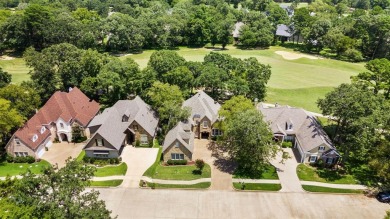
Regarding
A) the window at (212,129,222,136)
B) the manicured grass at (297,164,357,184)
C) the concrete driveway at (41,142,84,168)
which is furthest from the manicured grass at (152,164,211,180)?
the concrete driveway at (41,142,84,168)

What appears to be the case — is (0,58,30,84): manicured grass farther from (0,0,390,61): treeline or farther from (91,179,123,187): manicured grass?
(91,179,123,187): manicured grass

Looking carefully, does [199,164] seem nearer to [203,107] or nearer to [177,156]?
[177,156]

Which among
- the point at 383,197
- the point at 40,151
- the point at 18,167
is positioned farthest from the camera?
the point at 40,151

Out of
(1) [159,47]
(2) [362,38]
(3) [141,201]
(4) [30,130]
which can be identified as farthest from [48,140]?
(2) [362,38]

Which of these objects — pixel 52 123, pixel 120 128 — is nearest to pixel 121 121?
pixel 120 128

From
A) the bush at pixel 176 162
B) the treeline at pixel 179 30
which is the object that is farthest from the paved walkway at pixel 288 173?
the treeline at pixel 179 30

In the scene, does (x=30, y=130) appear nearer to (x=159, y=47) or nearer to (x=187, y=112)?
(x=187, y=112)
